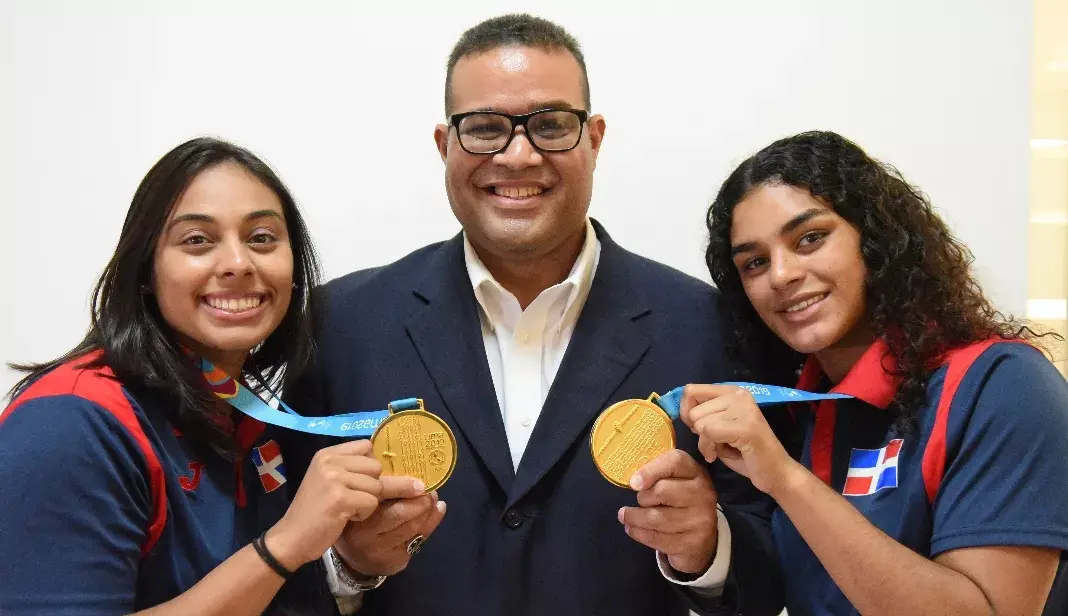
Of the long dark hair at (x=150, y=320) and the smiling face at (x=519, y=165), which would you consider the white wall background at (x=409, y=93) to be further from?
the long dark hair at (x=150, y=320)

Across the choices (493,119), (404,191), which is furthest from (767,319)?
(404,191)

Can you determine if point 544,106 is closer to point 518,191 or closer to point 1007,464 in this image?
point 518,191

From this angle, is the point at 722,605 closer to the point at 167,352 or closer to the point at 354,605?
the point at 354,605

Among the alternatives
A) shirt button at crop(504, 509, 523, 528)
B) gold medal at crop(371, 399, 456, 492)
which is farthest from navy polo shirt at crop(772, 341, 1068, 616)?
gold medal at crop(371, 399, 456, 492)

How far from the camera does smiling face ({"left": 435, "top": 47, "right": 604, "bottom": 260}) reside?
2.18 metres

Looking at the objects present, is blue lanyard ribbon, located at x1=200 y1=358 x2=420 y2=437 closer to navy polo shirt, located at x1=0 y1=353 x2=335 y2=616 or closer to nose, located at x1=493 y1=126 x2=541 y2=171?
navy polo shirt, located at x1=0 y1=353 x2=335 y2=616

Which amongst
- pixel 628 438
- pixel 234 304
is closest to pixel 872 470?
pixel 628 438

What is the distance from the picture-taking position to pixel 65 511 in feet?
4.96

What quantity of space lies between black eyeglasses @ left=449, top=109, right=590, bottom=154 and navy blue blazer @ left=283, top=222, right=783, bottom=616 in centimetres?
37

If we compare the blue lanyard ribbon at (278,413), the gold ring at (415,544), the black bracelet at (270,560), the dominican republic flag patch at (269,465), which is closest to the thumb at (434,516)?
the gold ring at (415,544)

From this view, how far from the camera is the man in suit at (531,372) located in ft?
6.81

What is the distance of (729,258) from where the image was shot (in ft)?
7.41

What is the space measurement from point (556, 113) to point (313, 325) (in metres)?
0.85

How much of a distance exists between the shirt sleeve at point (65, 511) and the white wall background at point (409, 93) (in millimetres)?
1418
